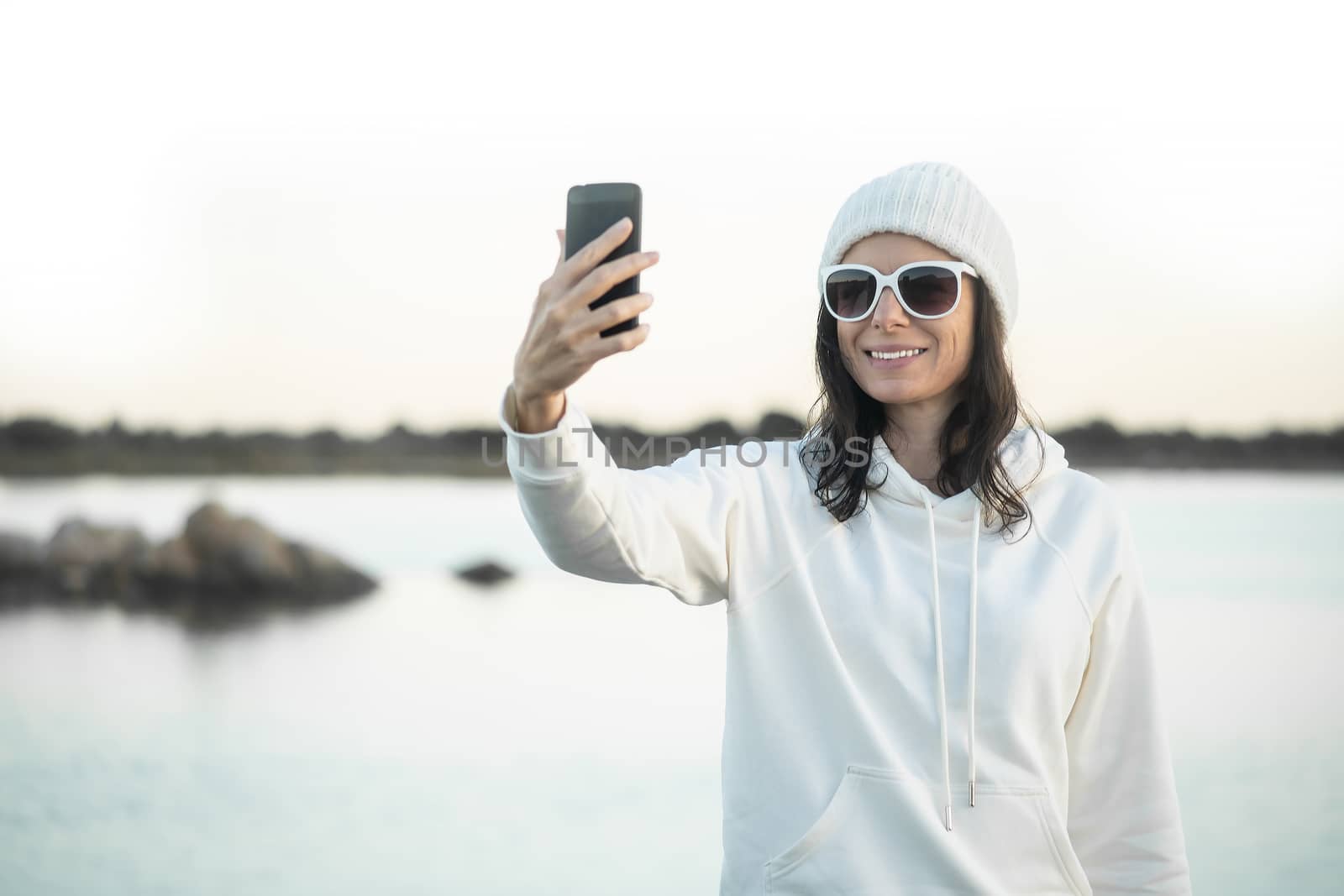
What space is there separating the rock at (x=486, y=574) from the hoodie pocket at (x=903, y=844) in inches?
188

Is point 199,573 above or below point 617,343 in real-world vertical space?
below

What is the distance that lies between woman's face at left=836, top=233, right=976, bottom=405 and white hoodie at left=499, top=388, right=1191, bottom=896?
11cm

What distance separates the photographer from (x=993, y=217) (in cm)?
167

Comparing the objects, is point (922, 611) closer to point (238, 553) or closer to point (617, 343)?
point (617, 343)

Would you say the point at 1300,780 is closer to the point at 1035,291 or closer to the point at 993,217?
Result: the point at 1035,291

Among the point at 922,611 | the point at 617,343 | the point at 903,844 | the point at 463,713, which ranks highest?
the point at 617,343

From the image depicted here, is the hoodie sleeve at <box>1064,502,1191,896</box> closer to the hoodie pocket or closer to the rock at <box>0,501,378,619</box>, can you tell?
the hoodie pocket

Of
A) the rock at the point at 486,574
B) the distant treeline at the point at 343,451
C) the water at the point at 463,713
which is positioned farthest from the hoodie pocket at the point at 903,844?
the rock at the point at 486,574

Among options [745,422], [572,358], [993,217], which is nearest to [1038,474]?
[993,217]

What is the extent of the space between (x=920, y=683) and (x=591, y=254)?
745 mm

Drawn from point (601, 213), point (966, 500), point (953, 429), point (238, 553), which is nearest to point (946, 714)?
point (966, 500)

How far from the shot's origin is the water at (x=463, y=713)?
476 cm

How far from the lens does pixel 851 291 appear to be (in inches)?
64.1

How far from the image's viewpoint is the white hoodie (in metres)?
1.45
